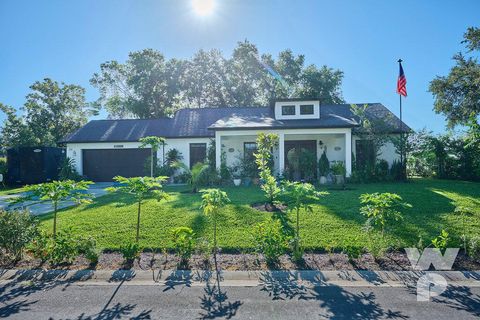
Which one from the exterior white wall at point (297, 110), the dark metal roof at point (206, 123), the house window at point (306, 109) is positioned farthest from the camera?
the house window at point (306, 109)

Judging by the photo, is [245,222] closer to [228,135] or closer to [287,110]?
[228,135]

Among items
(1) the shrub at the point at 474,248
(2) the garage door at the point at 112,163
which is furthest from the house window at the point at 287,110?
(1) the shrub at the point at 474,248

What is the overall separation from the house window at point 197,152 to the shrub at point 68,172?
6932 mm

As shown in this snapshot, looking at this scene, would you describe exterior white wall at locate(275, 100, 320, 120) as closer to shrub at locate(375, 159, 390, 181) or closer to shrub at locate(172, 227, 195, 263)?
shrub at locate(375, 159, 390, 181)

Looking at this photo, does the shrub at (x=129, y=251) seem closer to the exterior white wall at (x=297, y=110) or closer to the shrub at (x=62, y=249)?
the shrub at (x=62, y=249)

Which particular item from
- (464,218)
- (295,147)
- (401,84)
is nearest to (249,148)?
(295,147)

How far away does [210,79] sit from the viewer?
1237 inches

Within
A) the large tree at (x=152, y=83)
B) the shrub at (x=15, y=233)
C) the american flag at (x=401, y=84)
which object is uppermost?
the large tree at (x=152, y=83)

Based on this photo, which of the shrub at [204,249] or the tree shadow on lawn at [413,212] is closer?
the shrub at [204,249]

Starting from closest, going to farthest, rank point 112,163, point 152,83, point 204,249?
point 204,249 < point 112,163 < point 152,83

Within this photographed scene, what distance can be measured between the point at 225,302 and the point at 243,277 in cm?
78

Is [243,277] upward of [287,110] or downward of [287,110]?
downward

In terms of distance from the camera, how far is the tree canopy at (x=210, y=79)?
29453mm

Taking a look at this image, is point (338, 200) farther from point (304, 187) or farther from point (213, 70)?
point (213, 70)
